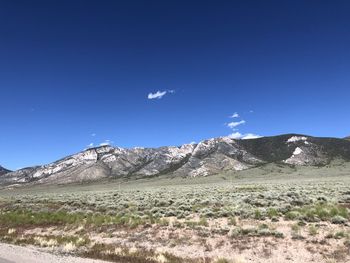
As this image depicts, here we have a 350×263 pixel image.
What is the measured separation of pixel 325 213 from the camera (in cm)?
2242

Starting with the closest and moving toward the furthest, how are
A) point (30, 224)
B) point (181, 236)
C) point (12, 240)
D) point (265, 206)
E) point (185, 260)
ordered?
point (185, 260), point (181, 236), point (12, 240), point (265, 206), point (30, 224)

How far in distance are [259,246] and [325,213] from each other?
6395 mm

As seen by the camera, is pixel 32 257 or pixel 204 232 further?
pixel 204 232

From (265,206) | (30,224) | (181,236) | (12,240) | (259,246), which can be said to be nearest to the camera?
(259,246)

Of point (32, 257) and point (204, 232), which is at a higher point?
point (204, 232)

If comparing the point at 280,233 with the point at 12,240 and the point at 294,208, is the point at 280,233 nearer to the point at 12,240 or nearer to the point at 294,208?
the point at 294,208

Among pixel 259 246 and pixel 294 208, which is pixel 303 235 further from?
pixel 294 208

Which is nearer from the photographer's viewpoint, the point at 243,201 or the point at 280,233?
the point at 280,233

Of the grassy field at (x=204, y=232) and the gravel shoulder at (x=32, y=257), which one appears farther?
the grassy field at (x=204, y=232)

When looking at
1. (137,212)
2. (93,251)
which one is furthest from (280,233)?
(137,212)

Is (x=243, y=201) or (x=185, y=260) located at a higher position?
(x=243, y=201)

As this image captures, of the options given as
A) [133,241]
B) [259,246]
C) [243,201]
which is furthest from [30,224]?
[259,246]

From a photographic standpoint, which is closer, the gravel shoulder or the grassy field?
the gravel shoulder

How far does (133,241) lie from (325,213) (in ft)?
34.2
